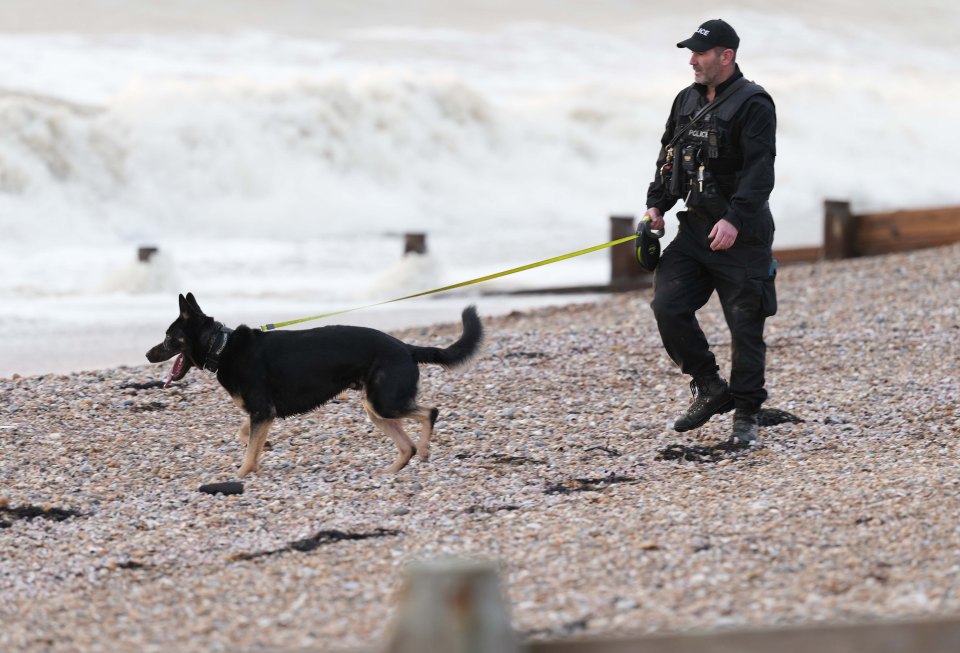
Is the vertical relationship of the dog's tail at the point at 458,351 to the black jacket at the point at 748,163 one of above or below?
below

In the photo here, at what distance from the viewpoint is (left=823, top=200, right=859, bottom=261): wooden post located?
13.7 meters

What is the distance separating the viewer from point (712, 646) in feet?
8.49

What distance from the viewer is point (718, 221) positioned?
6242 millimetres

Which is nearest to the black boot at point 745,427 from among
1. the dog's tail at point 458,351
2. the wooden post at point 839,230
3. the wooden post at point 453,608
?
the dog's tail at point 458,351

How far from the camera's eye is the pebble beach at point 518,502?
13.1ft

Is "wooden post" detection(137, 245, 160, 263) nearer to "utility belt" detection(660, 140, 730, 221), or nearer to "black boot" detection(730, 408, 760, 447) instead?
"utility belt" detection(660, 140, 730, 221)

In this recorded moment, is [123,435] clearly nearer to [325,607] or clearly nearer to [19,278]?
[325,607]

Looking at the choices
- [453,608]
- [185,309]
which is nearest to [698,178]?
[185,309]

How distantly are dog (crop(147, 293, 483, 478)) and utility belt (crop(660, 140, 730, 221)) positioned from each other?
161 centimetres

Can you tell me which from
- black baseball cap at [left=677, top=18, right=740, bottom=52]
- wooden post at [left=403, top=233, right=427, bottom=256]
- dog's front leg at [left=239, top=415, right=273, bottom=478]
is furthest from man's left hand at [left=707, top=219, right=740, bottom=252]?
wooden post at [left=403, top=233, right=427, bottom=256]

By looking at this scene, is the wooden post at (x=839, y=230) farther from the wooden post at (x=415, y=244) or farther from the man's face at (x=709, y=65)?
the man's face at (x=709, y=65)

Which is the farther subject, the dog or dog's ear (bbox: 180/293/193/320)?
dog's ear (bbox: 180/293/193/320)

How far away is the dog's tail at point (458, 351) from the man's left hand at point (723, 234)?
1.29 metres

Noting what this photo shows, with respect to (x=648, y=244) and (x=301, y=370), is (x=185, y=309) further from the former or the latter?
(x=648, y=244)
